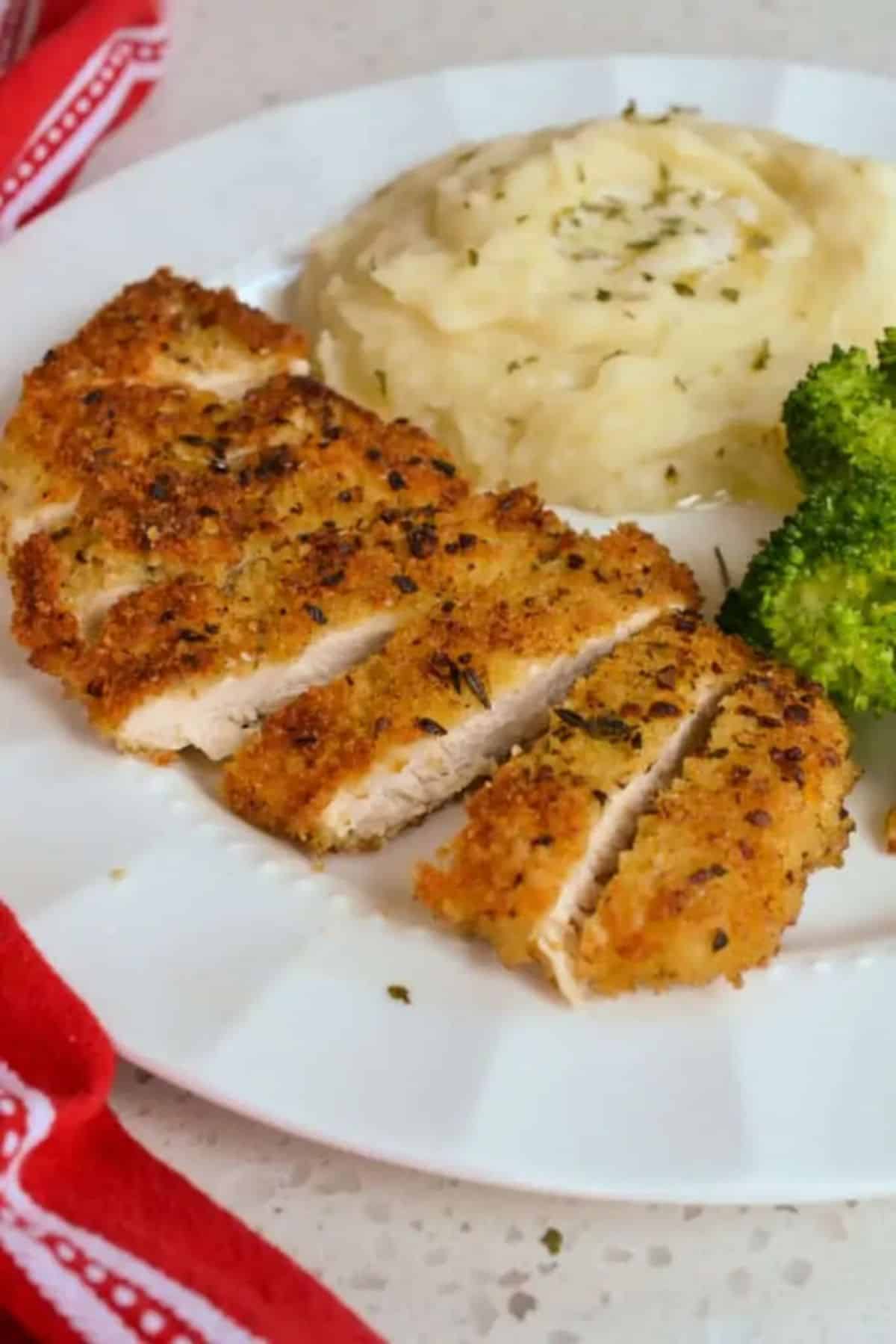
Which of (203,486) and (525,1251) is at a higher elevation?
(203,486)

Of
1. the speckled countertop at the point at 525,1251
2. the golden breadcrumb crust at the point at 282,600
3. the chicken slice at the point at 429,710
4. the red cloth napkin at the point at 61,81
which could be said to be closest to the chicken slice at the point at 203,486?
the golden breadcrumb crust at the point at 282,600

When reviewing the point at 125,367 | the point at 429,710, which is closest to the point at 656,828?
the point at 429,710

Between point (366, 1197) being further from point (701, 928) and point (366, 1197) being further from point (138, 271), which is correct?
point (138, 271)

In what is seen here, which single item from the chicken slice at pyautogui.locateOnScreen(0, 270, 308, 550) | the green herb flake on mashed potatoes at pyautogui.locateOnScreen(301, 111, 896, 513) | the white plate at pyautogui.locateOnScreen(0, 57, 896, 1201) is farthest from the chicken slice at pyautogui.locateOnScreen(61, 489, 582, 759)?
the green herb flake on mashed potatoes at pyautogui.locateOnScreen(301, 111, 896, 513)

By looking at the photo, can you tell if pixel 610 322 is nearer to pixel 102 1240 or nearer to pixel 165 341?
pixel 165 341

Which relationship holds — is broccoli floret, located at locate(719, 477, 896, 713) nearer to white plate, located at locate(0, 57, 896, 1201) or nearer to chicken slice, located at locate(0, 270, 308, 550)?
white plate, located at locate(0, 57, 896, 1201)

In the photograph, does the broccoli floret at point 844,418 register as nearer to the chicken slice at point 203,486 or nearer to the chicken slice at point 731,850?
the chicken slice at point 731,850

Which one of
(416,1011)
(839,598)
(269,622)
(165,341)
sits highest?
(165,341)

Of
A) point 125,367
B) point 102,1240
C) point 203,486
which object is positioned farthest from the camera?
point 125,367
